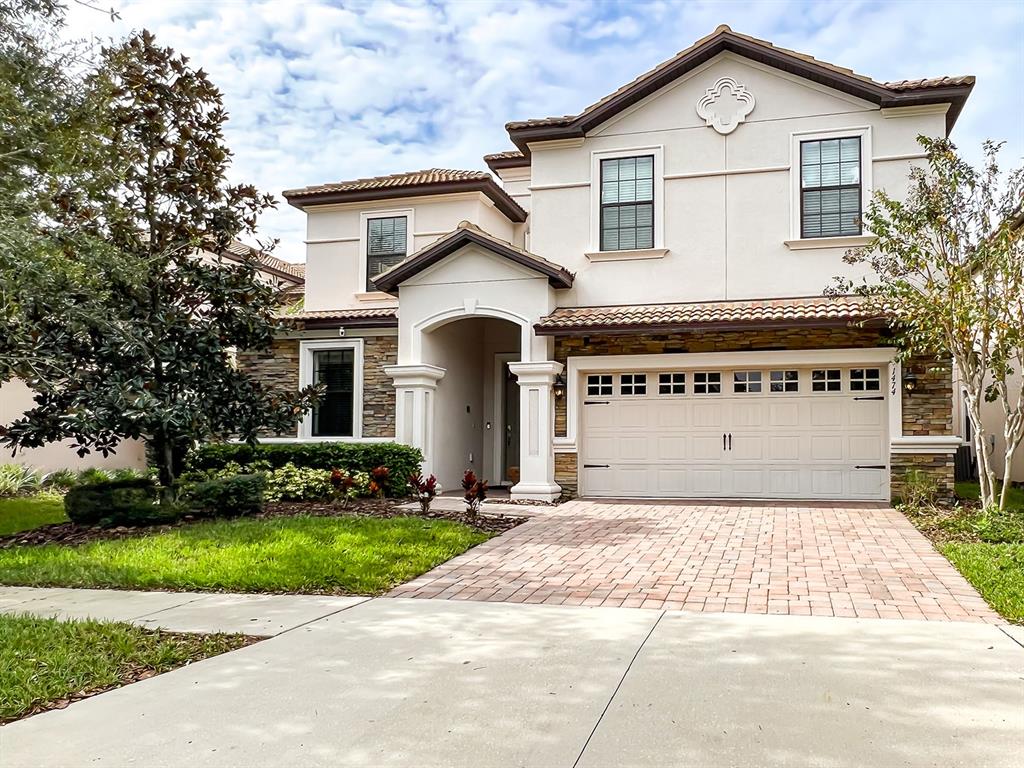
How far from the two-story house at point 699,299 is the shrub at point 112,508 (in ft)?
15.9

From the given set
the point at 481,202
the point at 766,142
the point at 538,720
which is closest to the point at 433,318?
the point at 481,202

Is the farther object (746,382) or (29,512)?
(746,382)

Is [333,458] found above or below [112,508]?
above

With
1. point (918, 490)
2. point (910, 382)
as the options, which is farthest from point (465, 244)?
point (918, 490)

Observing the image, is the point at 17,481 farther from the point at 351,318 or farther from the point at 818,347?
the point at 818,347

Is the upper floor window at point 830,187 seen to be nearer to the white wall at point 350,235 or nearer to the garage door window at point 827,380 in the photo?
the garage door window at point 827,380

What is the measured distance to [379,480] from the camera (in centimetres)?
1338

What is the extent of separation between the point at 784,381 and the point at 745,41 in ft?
19.4

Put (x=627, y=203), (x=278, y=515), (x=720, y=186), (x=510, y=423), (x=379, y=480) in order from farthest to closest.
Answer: (x=510, y=423) → (x=627, y=203) → (x=720, y=186) → (x=379, y=480) → (x=278, y=515)

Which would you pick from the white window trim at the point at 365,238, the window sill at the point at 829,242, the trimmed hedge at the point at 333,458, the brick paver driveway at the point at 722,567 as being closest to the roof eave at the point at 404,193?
the white window trim at the point at 365,238

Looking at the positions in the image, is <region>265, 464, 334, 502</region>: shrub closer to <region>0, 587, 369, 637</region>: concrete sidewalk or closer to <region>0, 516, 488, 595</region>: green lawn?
<region>0, 516, 488, 595</region>: green lawn

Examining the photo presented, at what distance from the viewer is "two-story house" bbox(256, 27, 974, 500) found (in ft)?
45.5

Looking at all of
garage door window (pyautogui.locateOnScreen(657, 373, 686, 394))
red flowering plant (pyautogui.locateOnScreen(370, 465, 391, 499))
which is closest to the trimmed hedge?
red flowering plant (pyautogui.locateOnScreen(370, 465, 391, 499))

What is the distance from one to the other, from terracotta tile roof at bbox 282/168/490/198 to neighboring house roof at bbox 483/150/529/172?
1782mm
